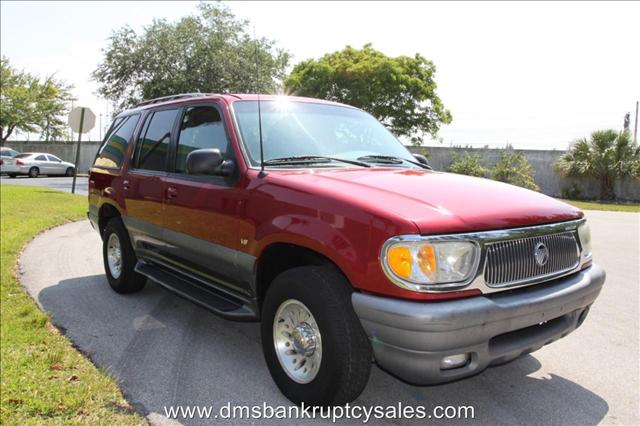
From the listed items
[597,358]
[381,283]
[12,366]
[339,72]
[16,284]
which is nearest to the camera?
[381,283]

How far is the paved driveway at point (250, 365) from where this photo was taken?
342 cm

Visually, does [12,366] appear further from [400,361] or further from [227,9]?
[227,9]

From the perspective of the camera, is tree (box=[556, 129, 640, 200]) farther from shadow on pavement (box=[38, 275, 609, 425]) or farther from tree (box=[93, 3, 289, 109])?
shadow on pavement (box=[38, 275, 609, 425])

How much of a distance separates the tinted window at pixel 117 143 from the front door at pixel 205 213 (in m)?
1.28

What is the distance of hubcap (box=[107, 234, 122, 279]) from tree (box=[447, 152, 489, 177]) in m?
20.1

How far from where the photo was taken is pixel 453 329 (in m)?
2.68

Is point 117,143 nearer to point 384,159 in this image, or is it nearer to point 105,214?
point 105,214

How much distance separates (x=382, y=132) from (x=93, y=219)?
12.6ft

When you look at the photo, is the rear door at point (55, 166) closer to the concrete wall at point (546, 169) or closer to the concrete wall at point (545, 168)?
the concrete wall at point (545, 168)

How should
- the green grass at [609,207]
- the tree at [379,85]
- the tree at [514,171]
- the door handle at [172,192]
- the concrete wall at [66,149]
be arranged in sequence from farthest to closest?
the concrete wall at [66,149], the tree at [379,85], the tree at [514,171], the green grass at [609,207], the door handle at [172,192]

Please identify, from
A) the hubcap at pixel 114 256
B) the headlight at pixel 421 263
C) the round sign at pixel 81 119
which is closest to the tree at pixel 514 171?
the round sign at pixel 81 119

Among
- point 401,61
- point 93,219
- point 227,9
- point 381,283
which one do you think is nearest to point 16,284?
point 93,219

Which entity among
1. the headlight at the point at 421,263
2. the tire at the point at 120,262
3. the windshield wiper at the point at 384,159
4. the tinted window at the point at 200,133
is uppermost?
the tinted window at the point at 200,133

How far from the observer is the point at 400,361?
2803 millimetres
